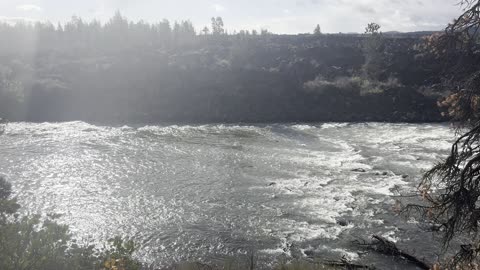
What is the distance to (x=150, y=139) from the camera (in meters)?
35.2

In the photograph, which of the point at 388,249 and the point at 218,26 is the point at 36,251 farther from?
the point at 218,26

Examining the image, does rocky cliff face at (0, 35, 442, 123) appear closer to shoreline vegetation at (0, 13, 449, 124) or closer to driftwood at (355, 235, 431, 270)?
shoreline vegetation at (0, 13, 449, 124)

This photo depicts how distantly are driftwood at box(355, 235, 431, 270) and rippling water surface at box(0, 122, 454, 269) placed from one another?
0.56 meters

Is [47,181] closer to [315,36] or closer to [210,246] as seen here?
[210,246]

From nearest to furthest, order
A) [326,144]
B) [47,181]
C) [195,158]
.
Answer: [47,181] → [195,158] → [326,144]

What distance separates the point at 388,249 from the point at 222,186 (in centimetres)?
997

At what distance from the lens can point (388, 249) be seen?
45.9 ft

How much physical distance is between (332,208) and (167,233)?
698 centimetres

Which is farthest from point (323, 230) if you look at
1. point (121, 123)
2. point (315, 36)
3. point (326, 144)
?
point (315, 36)

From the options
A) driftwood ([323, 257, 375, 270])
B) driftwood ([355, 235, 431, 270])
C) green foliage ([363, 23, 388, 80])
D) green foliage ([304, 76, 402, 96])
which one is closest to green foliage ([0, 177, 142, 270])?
driftwood ([323, 257, 375, 270])

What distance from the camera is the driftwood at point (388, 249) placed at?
43.9 feet

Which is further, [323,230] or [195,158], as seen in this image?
[195,158]

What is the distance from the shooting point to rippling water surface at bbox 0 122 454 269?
15.4 m

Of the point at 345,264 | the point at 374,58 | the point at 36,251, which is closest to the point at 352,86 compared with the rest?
the point at 374,58
